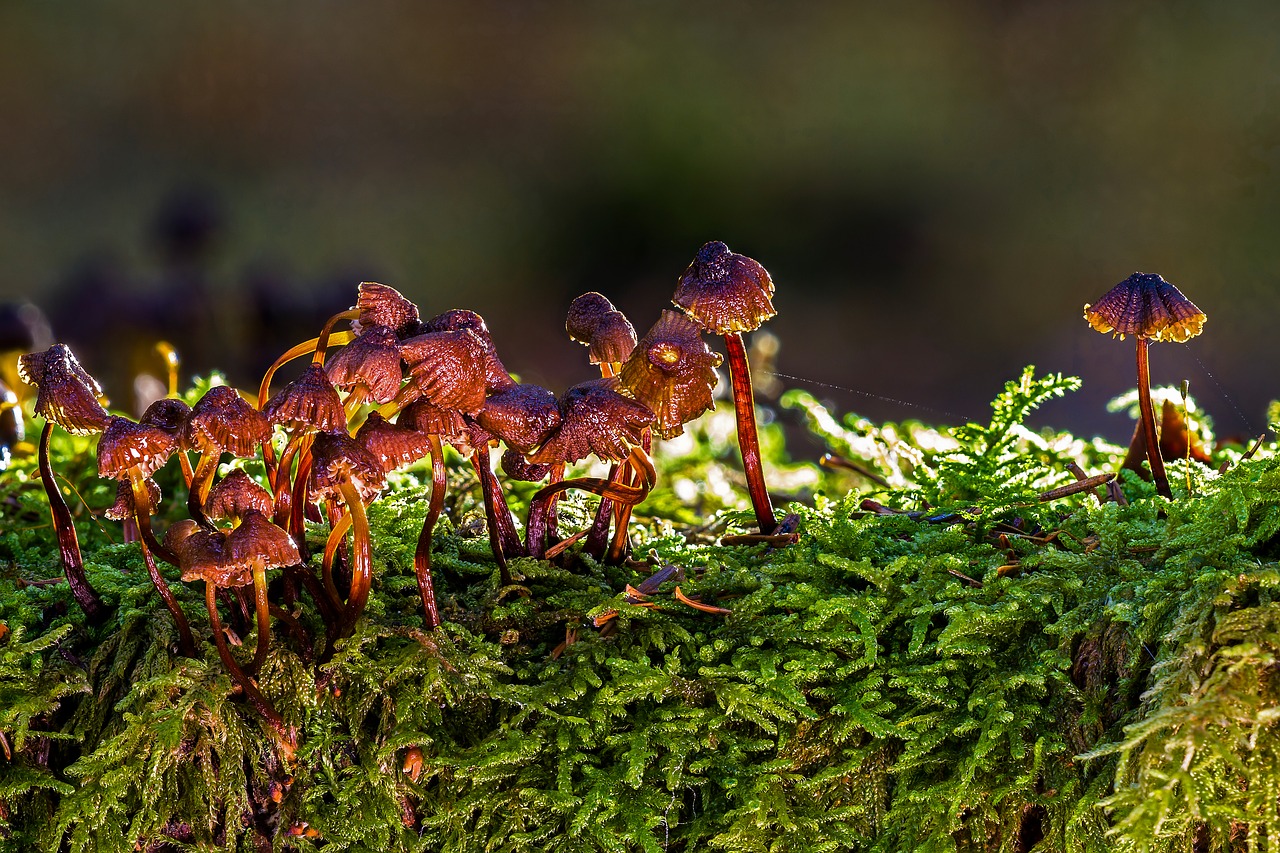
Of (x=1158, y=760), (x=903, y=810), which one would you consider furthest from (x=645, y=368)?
(x=1158, y=760)

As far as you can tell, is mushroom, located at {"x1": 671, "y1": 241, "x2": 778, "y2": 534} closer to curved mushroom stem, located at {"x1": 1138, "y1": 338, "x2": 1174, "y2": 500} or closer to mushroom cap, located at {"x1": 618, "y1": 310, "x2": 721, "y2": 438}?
mushroom cap, located at {"x1": 618, "y1": 310, "x2": 721, "y2": 438}

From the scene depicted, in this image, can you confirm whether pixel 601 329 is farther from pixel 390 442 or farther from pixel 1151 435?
pixel 1151 435

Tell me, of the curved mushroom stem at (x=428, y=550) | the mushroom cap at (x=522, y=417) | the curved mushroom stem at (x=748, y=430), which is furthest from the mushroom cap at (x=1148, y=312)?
the curved mushroom stem at (x=428, y=550)

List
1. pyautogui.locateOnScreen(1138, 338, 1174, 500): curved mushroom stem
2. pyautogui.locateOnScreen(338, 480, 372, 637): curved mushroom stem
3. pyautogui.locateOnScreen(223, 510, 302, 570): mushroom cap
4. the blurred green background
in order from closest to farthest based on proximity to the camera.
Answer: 1. pyautogui.locateOnScreen(223, 510, 302, 570): mushroom cap
2. pyautogui.locateOnScreen(338, 480, 372, 637): curved mushroom stem
3. pyautogui.locateOnScreen(1138, 338, 1174, 500): curved mushroom stem
4. the blurred green background

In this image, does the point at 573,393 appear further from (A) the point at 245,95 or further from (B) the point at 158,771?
(A) the point at 245,95

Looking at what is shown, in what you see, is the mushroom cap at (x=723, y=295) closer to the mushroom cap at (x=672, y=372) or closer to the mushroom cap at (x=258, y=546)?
the mushroom cap at (x=672, y=372)

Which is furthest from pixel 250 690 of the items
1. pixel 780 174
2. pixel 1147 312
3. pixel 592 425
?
pixel 780 174

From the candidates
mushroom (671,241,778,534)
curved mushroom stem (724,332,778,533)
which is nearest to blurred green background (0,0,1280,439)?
curved mushroom stem (724,332,778,533)
